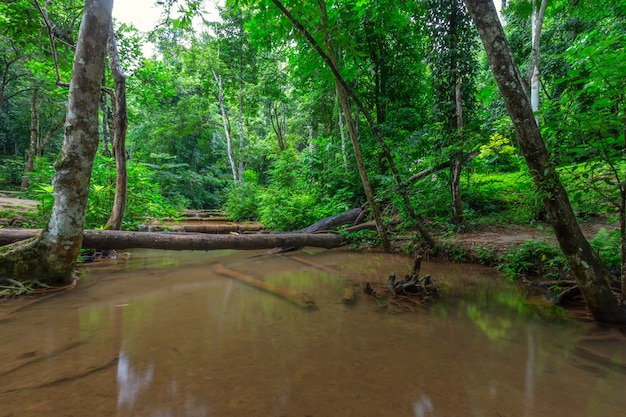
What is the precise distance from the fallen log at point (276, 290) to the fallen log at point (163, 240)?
61 cm

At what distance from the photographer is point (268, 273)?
482 cm

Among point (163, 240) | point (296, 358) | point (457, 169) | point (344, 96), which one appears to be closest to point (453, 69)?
point (457, 169)

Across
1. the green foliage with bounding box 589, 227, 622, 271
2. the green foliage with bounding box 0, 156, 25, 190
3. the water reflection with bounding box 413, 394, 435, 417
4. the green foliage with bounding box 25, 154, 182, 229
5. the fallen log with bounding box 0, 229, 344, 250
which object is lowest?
the water reflection with bounding box 413, 394, 435, 417

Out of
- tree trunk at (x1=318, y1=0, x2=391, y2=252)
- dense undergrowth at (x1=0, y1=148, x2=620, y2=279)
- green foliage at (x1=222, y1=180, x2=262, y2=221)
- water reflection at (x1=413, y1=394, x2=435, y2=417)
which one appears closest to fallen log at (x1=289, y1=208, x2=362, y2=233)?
dense undergrowth at (x1=0, y1=148, x2=620, y2=279)

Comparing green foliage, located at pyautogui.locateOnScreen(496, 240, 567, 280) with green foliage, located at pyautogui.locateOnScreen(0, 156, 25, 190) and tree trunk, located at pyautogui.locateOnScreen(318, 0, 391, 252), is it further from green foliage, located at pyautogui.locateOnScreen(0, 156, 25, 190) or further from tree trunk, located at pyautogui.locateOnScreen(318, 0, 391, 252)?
green foliage, located at pyautogui.locateOnScreen(0, 156, 25, 190)

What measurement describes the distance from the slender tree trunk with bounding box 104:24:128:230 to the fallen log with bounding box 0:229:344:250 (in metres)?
0.88

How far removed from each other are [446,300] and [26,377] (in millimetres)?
3745

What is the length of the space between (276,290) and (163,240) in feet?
8.24

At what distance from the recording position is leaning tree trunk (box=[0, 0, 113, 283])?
11.2 feet

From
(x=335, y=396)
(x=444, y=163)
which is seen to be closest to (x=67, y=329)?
(x=335, y=396)

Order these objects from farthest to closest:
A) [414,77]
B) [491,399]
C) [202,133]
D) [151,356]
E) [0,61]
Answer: [202,133], [0,61], [414,77], [151,356], [491,399]

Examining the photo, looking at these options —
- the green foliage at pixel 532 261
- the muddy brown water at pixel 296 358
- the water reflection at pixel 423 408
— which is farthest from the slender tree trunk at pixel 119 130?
the green foliage at pixel 532 261

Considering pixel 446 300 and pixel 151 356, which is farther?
pixel 446 300

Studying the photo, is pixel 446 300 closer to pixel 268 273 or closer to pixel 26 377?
pixel 268 273
